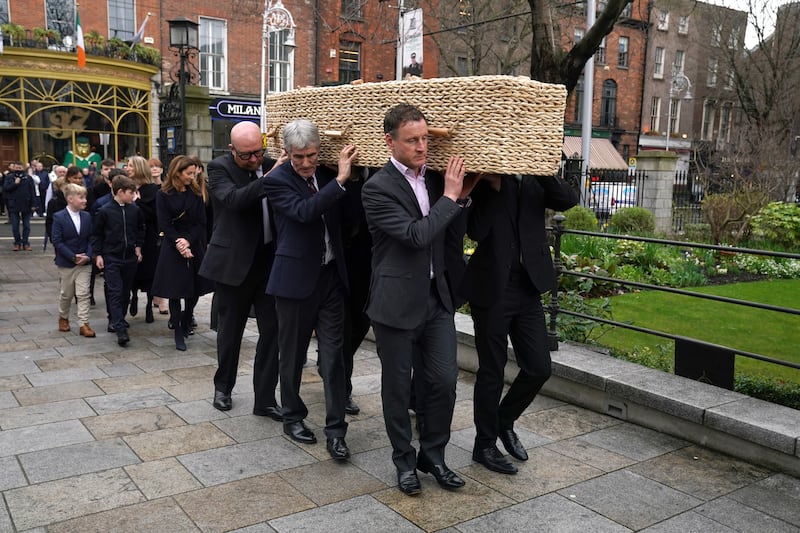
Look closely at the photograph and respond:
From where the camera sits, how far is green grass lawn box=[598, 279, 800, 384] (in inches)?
276

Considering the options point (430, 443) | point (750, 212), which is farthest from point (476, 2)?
point (430, 443)

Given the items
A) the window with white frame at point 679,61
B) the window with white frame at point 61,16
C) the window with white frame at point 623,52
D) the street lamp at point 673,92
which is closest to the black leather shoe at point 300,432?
the window with white frame at point 61,16

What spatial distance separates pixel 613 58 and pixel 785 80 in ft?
48.5

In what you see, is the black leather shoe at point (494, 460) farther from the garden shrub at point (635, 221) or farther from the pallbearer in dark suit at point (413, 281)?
the garden shrub at point (635, 221)

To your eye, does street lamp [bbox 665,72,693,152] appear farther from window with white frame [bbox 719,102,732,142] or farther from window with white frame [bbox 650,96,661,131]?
window with white frame [bbox 719,102,732,142]

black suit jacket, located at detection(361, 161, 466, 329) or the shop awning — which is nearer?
black suit jacket, located at detection(361, 161, 466, 329)

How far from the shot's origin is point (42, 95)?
24.2m

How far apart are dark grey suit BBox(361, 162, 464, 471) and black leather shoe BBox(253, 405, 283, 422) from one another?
1377 millimetres

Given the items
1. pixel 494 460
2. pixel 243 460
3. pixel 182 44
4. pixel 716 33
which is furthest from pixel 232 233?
pixel 716 33

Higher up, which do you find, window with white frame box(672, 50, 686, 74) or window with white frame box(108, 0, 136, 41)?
window with white frame box(672, 50, 686, 74)

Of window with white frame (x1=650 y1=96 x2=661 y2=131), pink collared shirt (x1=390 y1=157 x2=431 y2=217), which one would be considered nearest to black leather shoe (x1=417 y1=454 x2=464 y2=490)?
pink collared shirt (x1=390 y1=157 x2=431 y2=217)

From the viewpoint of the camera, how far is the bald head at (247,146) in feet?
16.6

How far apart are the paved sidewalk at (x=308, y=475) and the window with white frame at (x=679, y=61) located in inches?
1800

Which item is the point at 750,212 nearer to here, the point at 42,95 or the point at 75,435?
the point at 75,435
